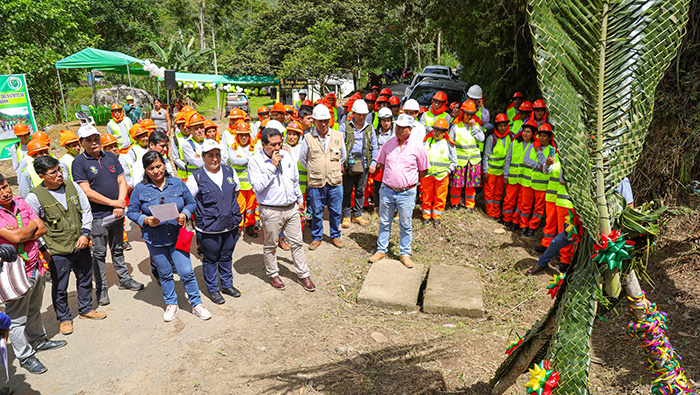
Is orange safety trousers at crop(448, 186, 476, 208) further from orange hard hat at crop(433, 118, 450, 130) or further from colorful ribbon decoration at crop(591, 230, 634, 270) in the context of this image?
colorful ribbon decoration at crop(591, 230, 634, 270)

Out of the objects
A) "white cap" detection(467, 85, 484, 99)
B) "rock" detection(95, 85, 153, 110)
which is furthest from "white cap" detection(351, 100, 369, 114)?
"rock" detection(95, 85, 153, 110)

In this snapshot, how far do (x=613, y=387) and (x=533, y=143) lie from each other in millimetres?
3559

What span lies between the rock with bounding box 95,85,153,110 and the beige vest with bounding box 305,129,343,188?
701 inches

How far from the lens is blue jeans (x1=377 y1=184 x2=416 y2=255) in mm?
5547

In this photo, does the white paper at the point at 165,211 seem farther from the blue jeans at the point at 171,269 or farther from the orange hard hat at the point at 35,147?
the orange hard hat at the point at 35,147

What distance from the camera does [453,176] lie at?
284 inches

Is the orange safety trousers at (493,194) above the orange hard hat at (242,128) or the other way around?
the other way around

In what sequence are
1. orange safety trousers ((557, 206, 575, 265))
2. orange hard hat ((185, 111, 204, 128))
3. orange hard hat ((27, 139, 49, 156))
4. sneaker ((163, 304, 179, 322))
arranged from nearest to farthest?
sneaker ((163, 304, 179, 322)) < orange hard hat ((27, 139, 49, 156)) < orange safety trousers ((557, 206, 575, 265)) < orange hard hat ((185, 111, 204, 128))

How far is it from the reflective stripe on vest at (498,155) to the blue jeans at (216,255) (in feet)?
14.1

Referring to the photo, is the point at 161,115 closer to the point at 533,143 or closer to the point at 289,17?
the point at 533,143

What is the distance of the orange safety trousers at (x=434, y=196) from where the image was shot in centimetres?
687

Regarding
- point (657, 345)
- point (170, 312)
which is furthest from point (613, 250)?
point (170, 312)

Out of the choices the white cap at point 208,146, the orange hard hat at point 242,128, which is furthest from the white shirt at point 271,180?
the orange hard hat at point 242,128

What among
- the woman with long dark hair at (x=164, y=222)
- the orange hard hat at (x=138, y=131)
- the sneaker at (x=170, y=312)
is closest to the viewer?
the woman with long dark hair at (x=164, y=222)
